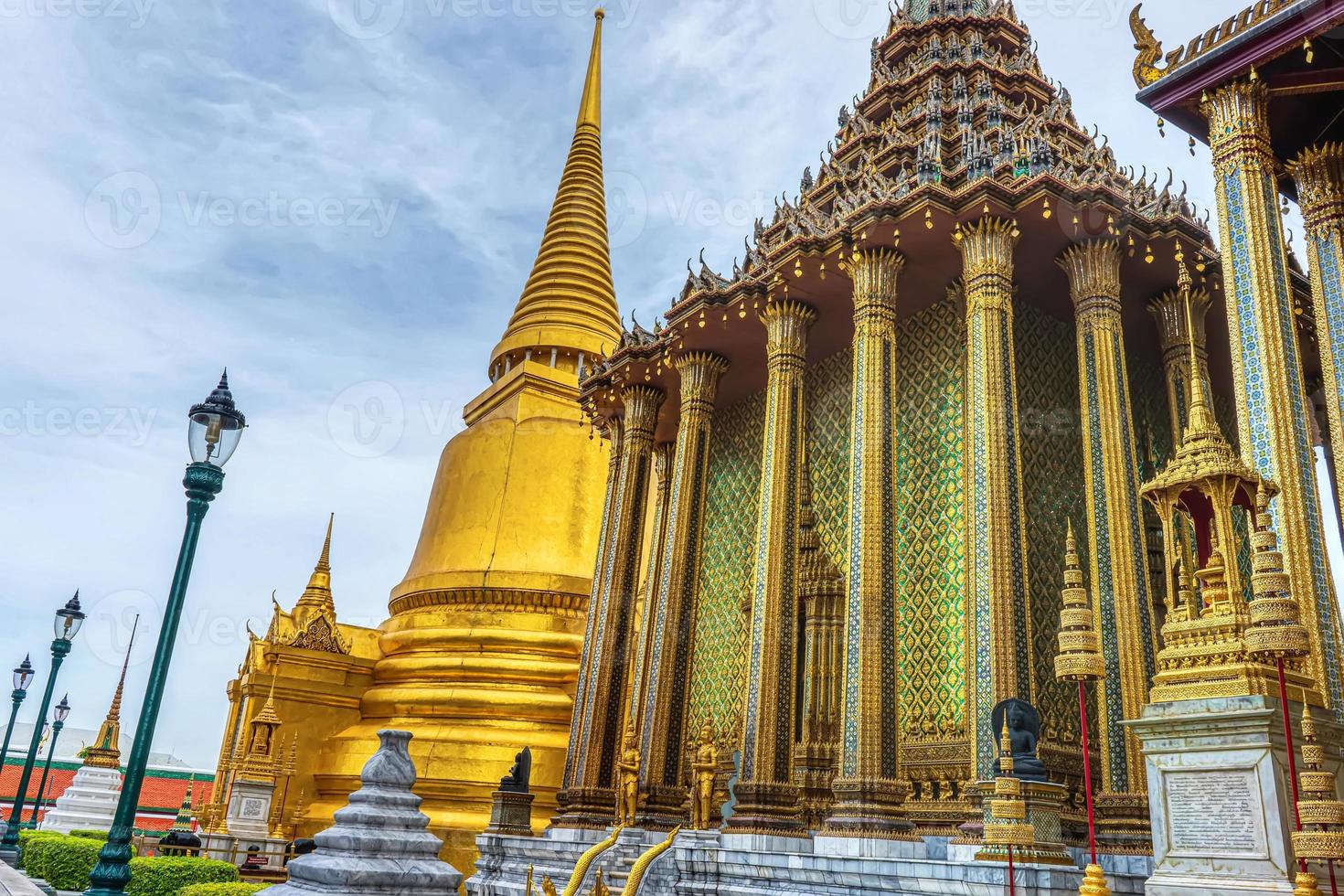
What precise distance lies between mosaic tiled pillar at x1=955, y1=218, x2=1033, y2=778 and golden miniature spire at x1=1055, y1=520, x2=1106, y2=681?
3.04m

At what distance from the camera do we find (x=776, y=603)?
47.4 feet

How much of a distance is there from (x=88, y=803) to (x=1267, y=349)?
90.1 ft

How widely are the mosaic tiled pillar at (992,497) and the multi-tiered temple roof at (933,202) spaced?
2.33 ft

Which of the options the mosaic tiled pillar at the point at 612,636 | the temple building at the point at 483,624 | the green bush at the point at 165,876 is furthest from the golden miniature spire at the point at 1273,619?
the temple building at the point at 483,624

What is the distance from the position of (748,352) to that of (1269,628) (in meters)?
12.6

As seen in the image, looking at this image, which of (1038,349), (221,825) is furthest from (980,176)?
(221,825)

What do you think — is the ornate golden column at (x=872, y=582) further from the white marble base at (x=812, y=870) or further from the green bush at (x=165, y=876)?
the green bush at (x=165, y=876)

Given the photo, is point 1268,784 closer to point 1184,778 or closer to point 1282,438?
point 1184,778

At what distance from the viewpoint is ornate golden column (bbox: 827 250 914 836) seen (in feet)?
39.4

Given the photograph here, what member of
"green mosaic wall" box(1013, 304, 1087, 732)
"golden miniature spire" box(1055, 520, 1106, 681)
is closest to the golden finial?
"golden miniature spire" box(1055, 520, 1106, 681)

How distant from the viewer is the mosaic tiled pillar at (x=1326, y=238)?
34.6ft

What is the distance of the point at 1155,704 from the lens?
22.3 ft

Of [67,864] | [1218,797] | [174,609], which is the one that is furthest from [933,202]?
[67,864]

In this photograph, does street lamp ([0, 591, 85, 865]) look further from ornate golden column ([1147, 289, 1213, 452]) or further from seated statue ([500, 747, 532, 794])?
ornate golden column ([1147, 289, 1213, 452])
